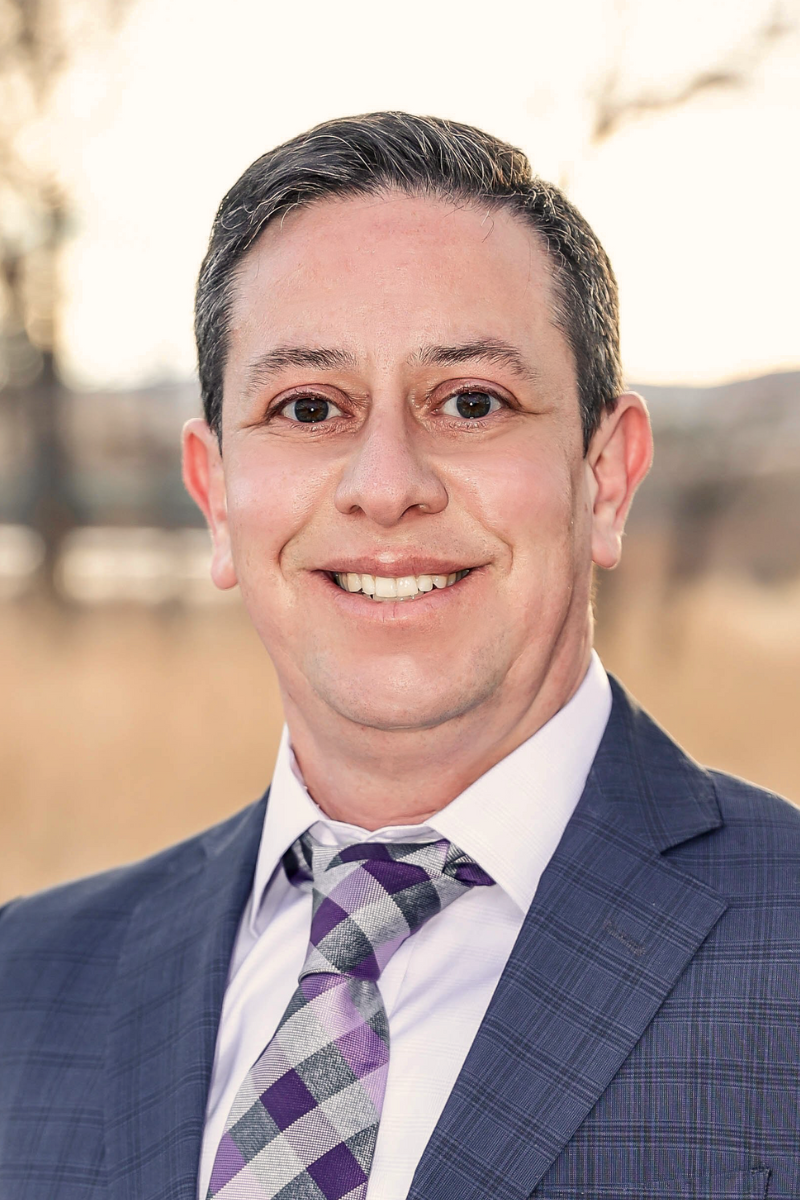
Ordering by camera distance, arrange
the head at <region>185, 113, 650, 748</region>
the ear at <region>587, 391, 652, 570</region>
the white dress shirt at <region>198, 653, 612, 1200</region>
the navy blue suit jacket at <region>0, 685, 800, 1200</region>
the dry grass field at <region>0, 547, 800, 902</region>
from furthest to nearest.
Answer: the dry grass field at <region>0, 547, 800, 902</region>
the ear at <region>587, 391, 652, 570</region>
the head at <region>185, 113, 650, 748</region>
the white dress shirt at <region>198, 653, 612, 1200</region>
the navy blue suit jacket at <region>0, 685, 800, 1200</region>

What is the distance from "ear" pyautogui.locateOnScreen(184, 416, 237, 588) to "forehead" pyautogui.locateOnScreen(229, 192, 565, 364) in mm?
259

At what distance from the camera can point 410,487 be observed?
4.66 feet

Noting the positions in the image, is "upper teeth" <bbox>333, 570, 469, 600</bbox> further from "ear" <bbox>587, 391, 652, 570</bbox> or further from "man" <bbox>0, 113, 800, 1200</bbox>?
"ear" <bbox>587, 391, 652, 570</bbox>

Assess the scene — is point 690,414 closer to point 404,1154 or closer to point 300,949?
point 300,949

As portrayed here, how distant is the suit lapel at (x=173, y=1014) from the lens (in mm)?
1439

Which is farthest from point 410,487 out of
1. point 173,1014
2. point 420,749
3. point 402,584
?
point 173,1014

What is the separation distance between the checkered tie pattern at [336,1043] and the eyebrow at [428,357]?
619 millimetres

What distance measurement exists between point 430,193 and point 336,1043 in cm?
108

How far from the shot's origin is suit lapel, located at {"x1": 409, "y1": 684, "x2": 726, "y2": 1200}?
124 cm

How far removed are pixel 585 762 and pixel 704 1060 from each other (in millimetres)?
437

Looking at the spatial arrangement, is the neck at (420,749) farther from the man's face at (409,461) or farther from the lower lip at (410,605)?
the lower lip at (410,605)

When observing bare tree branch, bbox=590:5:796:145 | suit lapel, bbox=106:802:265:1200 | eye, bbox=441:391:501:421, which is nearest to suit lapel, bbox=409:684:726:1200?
suit lapel, bbox=106:802:265:1200

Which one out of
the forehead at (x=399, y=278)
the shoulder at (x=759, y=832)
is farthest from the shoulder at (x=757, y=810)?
the forehead at (x=399, y=278)

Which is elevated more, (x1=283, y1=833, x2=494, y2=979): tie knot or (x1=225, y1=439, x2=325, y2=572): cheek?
(x1=225, y1=439, x2=325, y2=572): cheek
